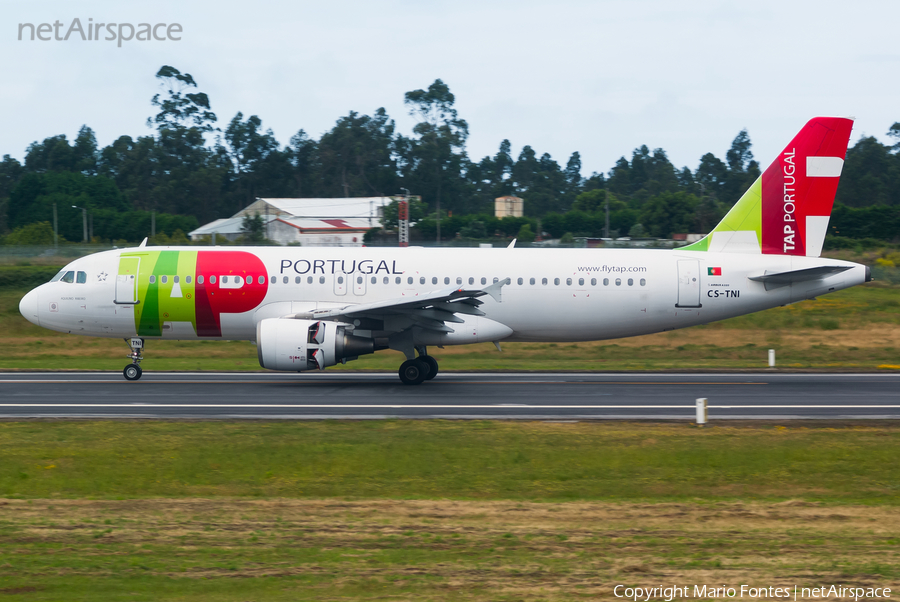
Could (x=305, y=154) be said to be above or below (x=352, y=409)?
above

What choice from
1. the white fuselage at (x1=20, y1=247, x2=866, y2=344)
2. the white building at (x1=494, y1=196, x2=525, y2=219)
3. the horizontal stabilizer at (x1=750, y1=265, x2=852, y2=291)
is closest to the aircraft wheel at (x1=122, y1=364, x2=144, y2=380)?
the white fuselage at (x1=20, y1=247, x2=866, y2=344)

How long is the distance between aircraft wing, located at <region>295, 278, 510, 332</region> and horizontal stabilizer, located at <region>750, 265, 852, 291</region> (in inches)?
305

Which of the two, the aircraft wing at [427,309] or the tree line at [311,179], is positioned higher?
the tree line at [311,179]

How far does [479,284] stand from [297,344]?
5.70 m

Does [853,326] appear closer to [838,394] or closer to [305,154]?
[838,394]

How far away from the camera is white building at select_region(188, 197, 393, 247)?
81.3m

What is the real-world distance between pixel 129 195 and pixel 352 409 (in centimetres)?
9070

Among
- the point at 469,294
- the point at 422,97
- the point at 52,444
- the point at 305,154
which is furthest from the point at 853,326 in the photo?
the point at 305,154

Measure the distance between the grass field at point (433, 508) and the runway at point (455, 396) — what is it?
179 centimetres

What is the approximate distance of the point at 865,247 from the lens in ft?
211

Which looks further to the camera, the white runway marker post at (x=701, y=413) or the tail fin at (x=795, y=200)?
the tail fin at (x=795, y=200)

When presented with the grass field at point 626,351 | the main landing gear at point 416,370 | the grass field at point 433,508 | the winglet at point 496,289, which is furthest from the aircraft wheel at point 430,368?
the grass field at point 433,508

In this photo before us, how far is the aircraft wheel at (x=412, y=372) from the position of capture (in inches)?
942

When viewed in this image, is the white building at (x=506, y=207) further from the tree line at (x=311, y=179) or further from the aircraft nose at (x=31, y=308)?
the aircraft nose at (x=31, y=308)
